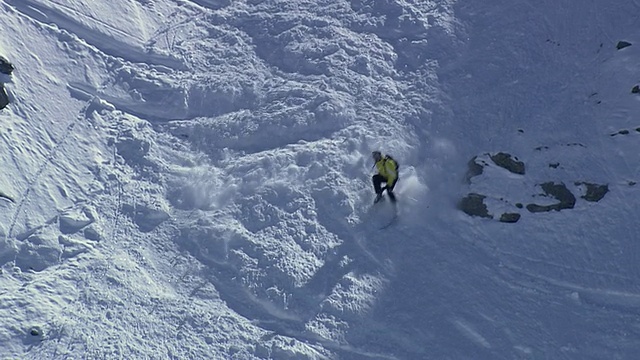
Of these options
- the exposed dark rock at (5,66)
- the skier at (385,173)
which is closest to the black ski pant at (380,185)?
the skier at (385,173)

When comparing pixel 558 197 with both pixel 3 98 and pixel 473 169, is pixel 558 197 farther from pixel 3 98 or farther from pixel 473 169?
pixel 3 98

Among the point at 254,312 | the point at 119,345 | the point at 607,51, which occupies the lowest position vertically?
the point at 119,345

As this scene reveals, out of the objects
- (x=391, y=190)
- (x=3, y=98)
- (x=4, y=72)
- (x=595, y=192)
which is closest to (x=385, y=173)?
(x=391, y=190)

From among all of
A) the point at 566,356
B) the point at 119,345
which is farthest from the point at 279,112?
the point at 566,356

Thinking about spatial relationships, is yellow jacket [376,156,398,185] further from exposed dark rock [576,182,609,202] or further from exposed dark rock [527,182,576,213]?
exposed dark rock [576,182,609,202]

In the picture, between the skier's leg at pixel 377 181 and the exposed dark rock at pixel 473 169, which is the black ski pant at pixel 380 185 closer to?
the skier's leg at pixel 377 181

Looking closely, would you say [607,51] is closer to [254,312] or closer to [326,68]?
[326,68]
